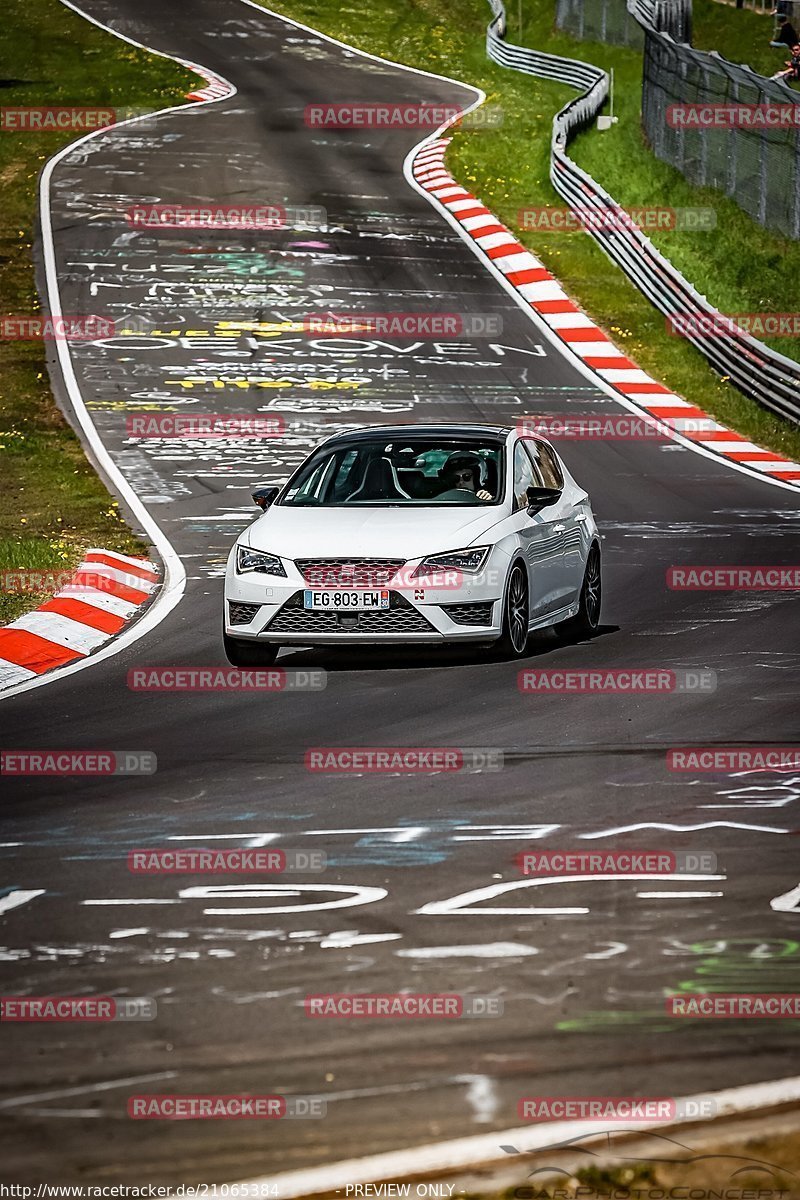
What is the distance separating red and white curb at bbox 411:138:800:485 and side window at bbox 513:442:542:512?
881 cm

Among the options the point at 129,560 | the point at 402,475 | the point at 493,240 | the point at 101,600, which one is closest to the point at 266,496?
the point at 402,475

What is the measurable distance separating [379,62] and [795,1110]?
162 feet

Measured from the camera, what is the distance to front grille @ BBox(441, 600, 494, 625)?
488 inches

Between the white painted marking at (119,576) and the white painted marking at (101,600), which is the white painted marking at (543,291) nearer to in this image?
the white painted marking at (119,576)

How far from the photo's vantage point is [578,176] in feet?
113

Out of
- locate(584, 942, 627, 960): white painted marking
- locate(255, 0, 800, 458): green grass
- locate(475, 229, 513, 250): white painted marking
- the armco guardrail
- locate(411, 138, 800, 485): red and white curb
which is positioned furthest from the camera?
locate(475, 229, 513, 250): white painted marking

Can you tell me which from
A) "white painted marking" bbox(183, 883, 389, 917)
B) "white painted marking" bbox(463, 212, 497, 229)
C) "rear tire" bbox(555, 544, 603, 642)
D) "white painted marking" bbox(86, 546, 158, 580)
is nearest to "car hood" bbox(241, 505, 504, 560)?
Result: "rear tire" bbox(555, 544, 603, 642)

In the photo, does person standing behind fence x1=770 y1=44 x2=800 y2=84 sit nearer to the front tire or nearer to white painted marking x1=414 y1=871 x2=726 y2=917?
the front tire

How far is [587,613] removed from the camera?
560 inches

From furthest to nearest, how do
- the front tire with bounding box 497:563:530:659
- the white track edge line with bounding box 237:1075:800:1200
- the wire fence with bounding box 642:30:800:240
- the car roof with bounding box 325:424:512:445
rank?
1. the wire fence with bounding box 642:30:800:240
2. the car roof with bounding box 325:424:512:445
3. the front tire with bounding box 497:563:530:659
4. the white track edge line with bounding box 237:1075:800:1200

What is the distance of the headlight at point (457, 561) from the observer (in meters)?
12.4

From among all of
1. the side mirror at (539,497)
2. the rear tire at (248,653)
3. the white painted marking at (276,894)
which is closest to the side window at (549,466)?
the side mirror at (539,497)

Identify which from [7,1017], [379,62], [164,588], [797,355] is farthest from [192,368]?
[379,62]

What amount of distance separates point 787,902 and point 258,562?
5.81 meters
